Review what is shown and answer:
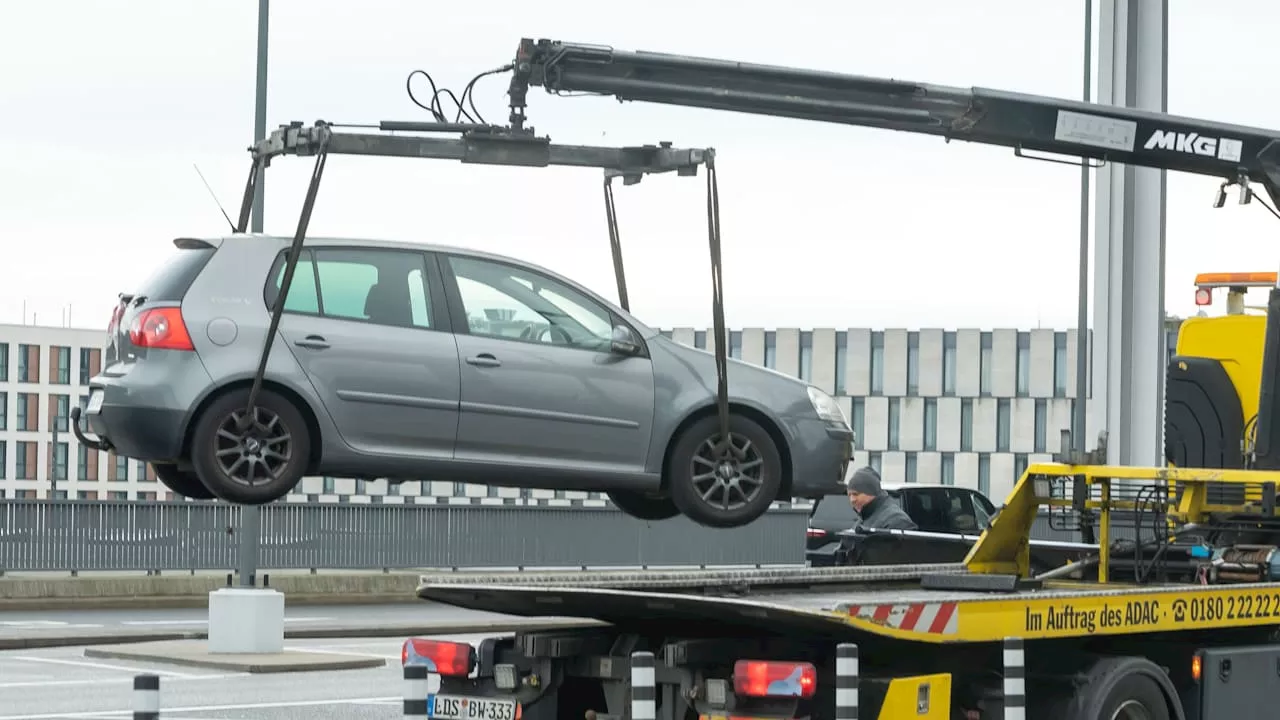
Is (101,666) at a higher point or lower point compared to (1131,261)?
lower

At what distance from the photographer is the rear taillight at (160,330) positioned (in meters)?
8.78

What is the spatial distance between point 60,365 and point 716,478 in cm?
14572

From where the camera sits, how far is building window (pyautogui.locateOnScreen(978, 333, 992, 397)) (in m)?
96.1

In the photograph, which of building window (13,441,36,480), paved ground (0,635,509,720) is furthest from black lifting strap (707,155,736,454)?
building window (13,441,36,480)

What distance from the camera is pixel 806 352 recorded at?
100875 mm

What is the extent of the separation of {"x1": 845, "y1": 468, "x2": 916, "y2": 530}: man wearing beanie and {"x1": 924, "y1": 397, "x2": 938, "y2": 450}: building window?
81904 millimetres

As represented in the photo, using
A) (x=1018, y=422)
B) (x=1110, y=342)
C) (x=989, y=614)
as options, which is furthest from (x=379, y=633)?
(x=1018, y=422)

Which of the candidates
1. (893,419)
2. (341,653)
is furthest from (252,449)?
(893,419)

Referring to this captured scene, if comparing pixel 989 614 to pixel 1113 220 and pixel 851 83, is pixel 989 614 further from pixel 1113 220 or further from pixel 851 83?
pixel 1113 220

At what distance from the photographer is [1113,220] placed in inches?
910

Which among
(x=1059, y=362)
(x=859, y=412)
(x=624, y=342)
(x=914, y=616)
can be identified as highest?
(x=1059, y=362)

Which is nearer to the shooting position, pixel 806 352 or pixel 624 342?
pixel 624 342

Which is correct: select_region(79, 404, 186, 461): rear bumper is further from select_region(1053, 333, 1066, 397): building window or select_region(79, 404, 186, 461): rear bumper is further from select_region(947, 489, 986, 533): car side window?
select_region(1053, 333, 1066, 397): building window

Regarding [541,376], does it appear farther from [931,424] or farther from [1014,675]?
[931,424]
